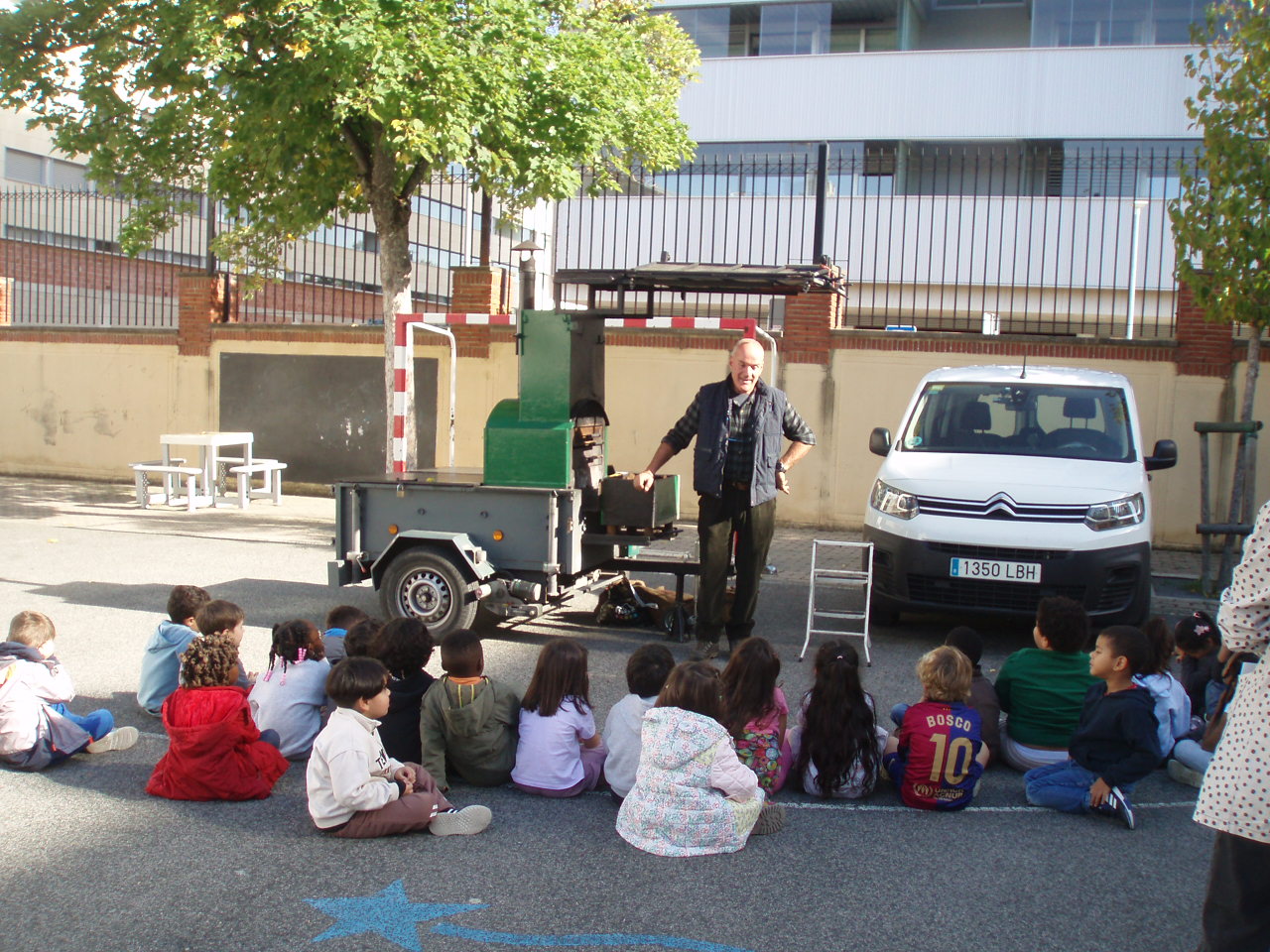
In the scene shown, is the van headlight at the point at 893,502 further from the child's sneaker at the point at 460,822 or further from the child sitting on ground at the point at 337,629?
the child's sneaker at the point at 460,822

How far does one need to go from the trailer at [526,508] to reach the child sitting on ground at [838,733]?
3054 millimetres

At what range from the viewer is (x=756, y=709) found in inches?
204

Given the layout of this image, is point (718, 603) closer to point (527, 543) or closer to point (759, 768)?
point (527, 543)

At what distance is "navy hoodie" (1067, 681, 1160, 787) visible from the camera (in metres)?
5.05

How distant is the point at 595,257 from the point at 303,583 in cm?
1009

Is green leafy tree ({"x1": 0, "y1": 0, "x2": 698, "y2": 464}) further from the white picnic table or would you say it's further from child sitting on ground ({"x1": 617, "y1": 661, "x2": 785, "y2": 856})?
child sitting on ground ({"x1": 617, "y1": 661, "x2": 785, "y2": 856})

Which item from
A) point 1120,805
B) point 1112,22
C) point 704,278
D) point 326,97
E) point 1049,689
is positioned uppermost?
point 1112,22

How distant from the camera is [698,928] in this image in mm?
4082

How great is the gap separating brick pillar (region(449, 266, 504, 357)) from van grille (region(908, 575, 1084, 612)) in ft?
29.2

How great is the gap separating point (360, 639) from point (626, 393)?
Result: 10005 mm

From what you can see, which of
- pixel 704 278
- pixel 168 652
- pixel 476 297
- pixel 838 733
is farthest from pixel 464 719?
pixel 476 297

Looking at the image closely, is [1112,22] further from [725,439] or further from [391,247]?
[725,439]

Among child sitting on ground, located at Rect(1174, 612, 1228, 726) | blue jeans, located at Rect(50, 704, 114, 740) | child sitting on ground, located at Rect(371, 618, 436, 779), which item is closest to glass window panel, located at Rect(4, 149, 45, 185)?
blue jeans, located at Rect(50, 704, 114, 740)

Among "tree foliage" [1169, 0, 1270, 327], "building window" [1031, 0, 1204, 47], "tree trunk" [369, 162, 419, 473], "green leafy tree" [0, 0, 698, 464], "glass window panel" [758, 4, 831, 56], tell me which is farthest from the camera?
"glass window panel" [758, 4, 831, 56]
